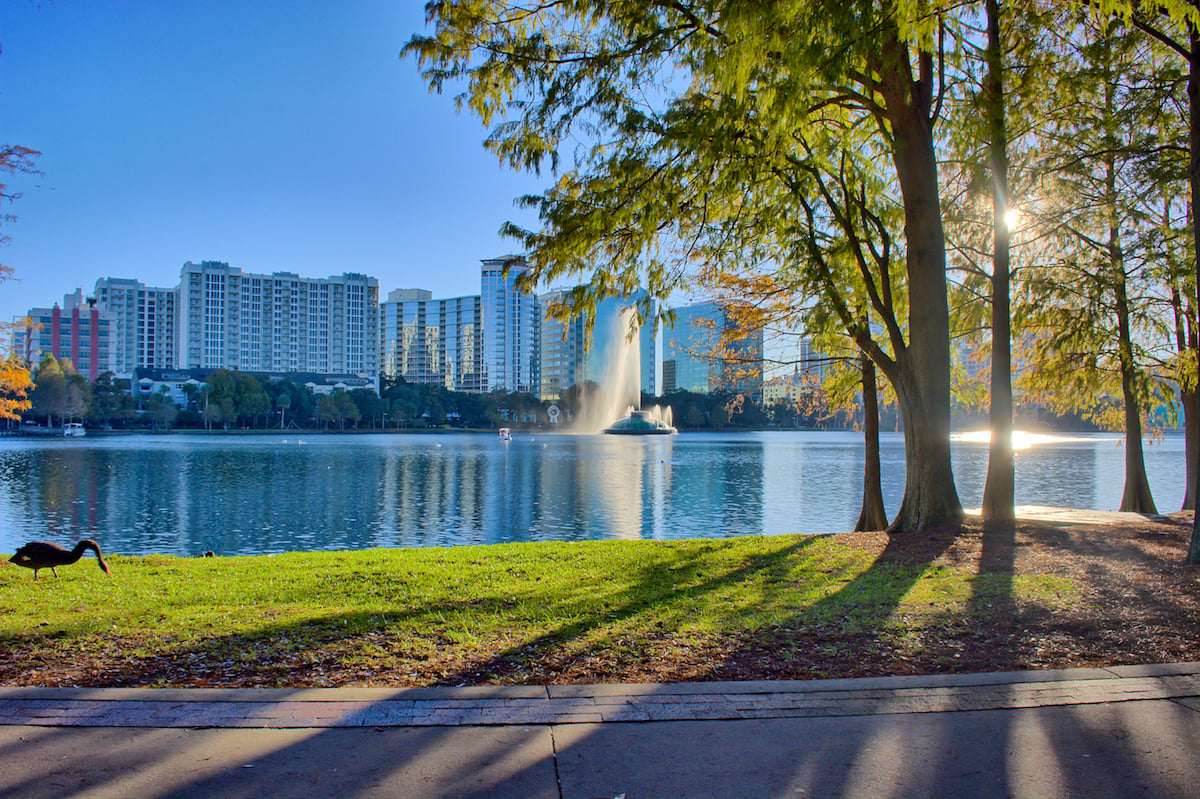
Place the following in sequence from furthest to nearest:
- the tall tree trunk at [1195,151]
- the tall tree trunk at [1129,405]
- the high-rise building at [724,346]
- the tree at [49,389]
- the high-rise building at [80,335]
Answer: the high-rise building at [80,335] → the tree at [49,389] → the tall tree trunk at [1129,405] → the high-rise building at [724,346] → the tall tree trunk at [1195,151]

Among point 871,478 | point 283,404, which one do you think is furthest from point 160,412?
point 871,478

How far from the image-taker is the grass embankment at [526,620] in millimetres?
5176

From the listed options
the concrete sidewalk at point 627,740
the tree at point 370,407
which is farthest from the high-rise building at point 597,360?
the concrete sidewalk at point 627,740

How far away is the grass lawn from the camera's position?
5195 mm

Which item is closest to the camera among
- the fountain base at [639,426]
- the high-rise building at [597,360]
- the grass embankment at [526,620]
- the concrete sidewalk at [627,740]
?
the concrete sidewalk at [627,740]

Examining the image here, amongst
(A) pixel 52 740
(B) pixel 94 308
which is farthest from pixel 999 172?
(B) pixel 94 308

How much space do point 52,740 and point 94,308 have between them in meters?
220

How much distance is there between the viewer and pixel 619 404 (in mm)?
143125

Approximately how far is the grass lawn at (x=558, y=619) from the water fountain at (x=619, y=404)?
118253 millimetres

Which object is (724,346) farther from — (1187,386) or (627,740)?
(627,740)

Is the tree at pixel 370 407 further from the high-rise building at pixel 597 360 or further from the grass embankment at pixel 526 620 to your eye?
the grass embankment at pixel 526 620

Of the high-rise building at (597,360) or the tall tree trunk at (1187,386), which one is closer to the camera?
the tall tree trunk at (1187,386)

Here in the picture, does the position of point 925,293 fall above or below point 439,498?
above

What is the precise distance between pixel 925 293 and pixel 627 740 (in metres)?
10.0
